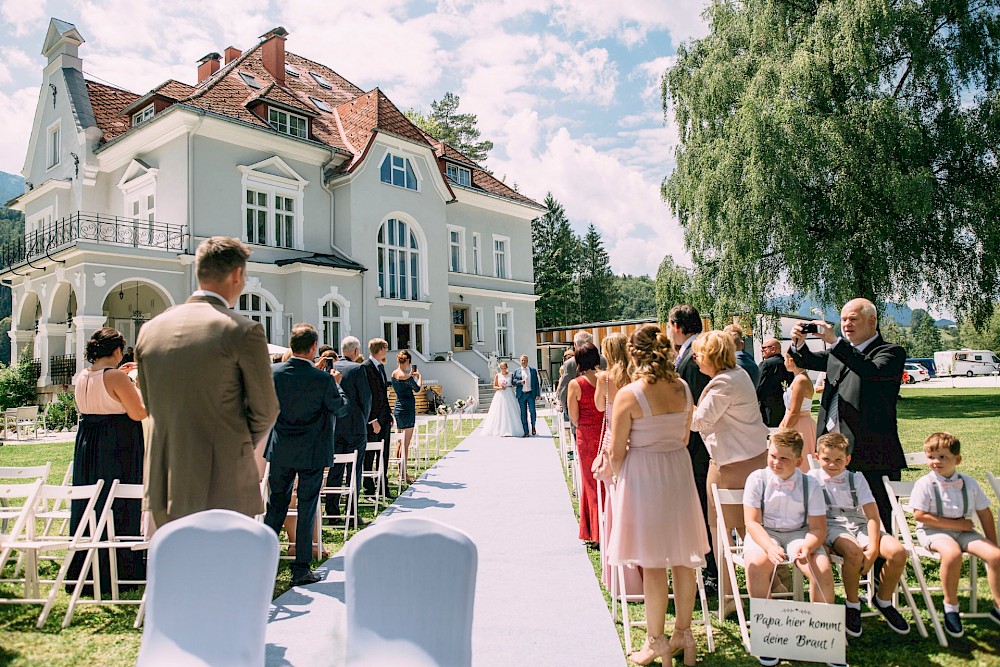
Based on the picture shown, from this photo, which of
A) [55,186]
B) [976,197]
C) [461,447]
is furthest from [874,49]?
[55,186]

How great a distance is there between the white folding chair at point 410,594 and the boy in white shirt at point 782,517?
2.16 m

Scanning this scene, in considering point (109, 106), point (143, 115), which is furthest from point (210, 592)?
point (109, 106)

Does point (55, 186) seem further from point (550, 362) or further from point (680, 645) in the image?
point (680, 645)

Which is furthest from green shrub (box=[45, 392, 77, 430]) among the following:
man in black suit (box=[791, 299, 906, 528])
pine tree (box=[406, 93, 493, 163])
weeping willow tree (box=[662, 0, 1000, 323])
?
pine tree (box=[406, 93, 493, 163])

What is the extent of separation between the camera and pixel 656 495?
3.91m

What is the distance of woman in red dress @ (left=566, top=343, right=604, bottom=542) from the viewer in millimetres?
6500

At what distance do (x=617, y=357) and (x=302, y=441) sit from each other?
265cm

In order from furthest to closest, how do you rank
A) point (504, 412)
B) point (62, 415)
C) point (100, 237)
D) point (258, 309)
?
point (258, 309) → point (100, 237) → point (62, 415) → point (504, 412)

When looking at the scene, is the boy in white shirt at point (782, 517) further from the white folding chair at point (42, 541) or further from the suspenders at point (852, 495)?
the white folding chair at point (42, 541)

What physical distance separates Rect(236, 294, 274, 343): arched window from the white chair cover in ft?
71.9

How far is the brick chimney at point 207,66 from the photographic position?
100.0 ft

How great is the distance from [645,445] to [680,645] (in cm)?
112

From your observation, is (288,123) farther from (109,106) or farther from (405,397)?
(405,397)

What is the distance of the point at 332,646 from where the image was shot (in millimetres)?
4215
